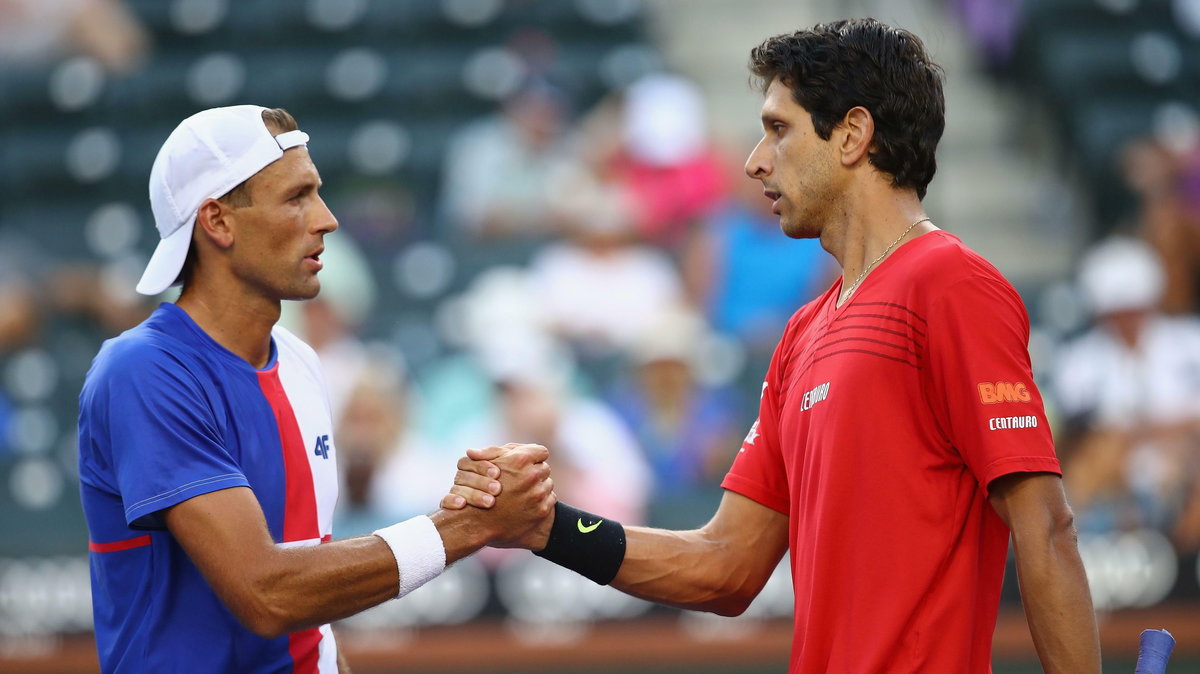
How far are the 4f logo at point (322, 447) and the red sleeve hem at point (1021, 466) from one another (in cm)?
157

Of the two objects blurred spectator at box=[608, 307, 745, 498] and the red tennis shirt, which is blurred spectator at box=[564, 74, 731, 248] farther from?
the red tennis shirt

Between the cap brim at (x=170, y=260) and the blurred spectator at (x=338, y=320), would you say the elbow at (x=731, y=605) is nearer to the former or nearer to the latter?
the cap brim at (x=170, y=260)

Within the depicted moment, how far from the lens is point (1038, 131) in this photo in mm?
10367

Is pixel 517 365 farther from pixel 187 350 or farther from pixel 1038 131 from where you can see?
pixel 1038 131

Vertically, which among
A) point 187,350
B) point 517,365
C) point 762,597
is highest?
point 517,365

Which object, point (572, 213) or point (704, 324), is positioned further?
point (572, 213)

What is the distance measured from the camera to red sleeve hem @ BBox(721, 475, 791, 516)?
11.6 feet

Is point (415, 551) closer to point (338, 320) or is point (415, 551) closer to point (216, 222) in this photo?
point (216, 222)

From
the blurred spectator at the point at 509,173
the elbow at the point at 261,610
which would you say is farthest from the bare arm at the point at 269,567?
the blurred spectator at the point at 509,173

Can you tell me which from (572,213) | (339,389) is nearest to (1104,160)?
(572,213)

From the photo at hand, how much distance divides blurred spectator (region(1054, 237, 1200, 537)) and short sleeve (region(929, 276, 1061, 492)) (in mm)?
3559

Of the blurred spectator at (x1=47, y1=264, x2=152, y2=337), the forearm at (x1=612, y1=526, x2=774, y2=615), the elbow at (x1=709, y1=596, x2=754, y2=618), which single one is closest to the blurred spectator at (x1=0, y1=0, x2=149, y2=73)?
the blurred spectator at (x1=47, y1=264, x2=152, y2=337)

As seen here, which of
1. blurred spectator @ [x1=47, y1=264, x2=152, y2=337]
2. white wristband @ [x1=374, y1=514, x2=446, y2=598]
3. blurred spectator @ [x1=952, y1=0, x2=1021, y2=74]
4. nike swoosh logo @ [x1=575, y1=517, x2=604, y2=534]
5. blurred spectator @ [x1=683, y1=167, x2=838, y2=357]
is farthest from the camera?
blurred spectator @ [x1=952, y1=0, x2=1021, y2=74]

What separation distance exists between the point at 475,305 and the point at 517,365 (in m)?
0.98
